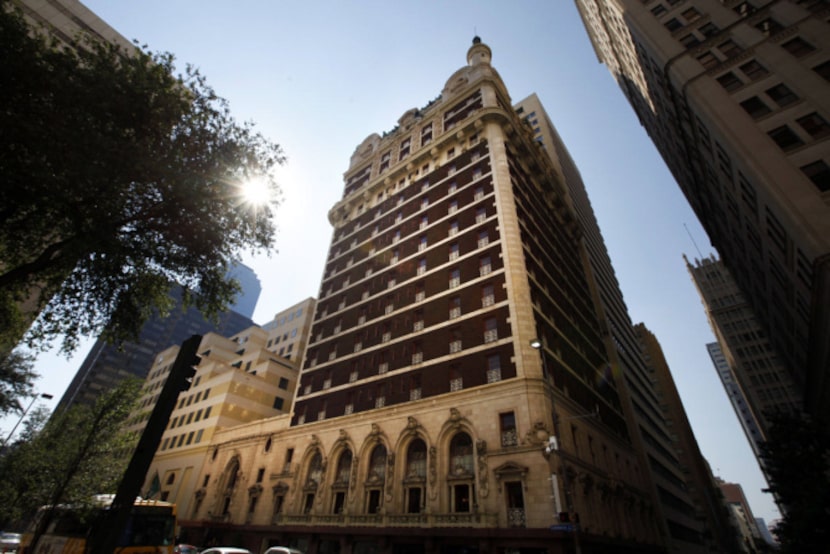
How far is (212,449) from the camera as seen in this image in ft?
141

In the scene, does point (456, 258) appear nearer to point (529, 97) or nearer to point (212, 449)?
point (212, 449)

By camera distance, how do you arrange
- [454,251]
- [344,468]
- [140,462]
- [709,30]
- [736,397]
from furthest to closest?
1. [736,397]
2. [454,251]
3. [709,30]
4. [344,468]
5. [140,462]

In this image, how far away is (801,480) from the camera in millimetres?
27672

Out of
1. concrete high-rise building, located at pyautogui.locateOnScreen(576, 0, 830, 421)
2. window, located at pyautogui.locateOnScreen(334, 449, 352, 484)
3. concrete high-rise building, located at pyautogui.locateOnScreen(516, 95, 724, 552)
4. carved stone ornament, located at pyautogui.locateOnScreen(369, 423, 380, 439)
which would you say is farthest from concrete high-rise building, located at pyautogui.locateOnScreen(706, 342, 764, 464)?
window, located at pyautogui.locateOnScreen(334, 449, 352, 484)

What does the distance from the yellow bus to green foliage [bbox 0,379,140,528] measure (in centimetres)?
208

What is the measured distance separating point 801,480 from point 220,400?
56.9m

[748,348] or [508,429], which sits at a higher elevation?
[748,348]

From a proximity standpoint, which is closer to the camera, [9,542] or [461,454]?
[461,454]

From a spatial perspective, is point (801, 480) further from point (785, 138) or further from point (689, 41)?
point (689, 41)

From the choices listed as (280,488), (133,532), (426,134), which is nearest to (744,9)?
(426,134)

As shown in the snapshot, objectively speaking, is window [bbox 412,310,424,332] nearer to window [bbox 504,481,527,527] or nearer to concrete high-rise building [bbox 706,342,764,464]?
window [bbox 504,481,527,527]

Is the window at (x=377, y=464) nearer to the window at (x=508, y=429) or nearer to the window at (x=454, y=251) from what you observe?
the window at (x=508, y=429)

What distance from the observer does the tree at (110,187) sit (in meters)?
11.4

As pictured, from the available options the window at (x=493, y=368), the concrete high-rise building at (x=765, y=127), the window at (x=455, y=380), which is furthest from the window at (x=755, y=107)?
the window at (x=455, y=380)
